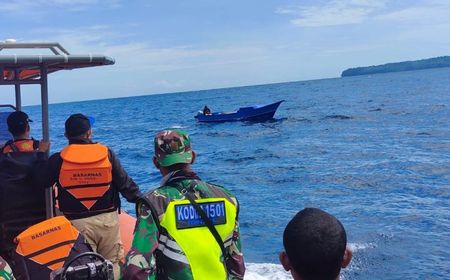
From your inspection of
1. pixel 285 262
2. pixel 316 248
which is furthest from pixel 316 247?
pixel 285 262

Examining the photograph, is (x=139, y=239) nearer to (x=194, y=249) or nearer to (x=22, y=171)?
(x=194, y=249)

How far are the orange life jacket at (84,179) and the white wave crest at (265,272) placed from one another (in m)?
5.04

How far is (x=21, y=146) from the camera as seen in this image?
406 centimetres

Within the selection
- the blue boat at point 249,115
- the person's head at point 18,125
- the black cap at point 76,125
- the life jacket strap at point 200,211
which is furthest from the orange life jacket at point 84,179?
the blue boat at point 249,115

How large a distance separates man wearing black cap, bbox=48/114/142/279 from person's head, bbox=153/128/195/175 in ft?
3.51

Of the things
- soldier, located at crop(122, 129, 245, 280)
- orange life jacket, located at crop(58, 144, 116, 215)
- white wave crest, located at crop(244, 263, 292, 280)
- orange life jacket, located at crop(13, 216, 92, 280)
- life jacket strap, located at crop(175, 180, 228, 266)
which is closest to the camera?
soldier, located at crop(122, 129, 245, 280)

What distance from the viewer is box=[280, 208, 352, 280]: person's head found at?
188 cm

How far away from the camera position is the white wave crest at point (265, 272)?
838cm

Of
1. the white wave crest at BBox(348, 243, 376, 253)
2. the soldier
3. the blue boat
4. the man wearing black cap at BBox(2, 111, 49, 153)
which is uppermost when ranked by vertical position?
the man wearing black cap at BBox(2, 111, 49, 153)

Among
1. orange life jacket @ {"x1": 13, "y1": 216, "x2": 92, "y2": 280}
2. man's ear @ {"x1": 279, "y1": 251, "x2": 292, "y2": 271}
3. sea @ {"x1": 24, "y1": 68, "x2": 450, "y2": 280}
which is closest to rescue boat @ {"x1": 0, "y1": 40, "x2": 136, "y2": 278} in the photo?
orange life jacket @ {"x1": 13, "y1": 216, "x2": 92, "y2": 280}

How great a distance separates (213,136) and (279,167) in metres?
14.9

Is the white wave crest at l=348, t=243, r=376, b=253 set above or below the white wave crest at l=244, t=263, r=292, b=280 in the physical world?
below

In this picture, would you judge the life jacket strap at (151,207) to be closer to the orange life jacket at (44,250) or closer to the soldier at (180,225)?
the soldier at (180,225)

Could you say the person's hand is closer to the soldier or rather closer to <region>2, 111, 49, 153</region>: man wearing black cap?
<region>2, 111, 49, 153</region>: man wearing black cap
